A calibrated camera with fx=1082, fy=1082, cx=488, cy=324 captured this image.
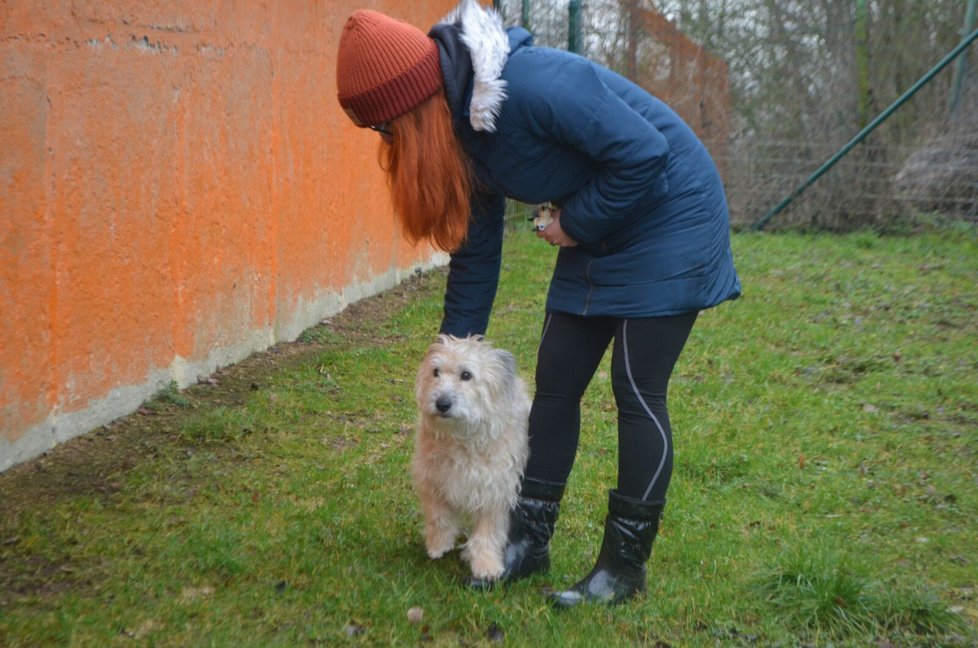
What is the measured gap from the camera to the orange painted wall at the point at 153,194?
436 centimetres

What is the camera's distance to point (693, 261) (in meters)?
3.26

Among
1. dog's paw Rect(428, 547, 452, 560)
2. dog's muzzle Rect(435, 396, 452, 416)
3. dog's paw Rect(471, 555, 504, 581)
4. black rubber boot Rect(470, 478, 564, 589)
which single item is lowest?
dog's paw Rect(428, 547, 452, 560)

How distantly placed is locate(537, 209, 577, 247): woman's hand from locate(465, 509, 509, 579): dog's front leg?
39.2 inches

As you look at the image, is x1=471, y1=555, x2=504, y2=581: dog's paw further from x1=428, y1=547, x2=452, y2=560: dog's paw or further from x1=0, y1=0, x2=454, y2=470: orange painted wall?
x1=0, y1=0, x2=454, y2=470: orange painted wall

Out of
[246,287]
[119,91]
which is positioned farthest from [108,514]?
[246,287]

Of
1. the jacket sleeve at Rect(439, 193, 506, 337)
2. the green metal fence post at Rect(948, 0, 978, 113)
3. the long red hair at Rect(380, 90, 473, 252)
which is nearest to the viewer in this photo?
the long red hair at Rect(380, 90, 473, 252)

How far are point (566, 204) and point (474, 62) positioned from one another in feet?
1.68

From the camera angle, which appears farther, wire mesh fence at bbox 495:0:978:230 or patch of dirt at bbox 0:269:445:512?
wire mesh fence at bbox 495:0:978:230

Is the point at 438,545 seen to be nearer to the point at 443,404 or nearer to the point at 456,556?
the point at 456,556

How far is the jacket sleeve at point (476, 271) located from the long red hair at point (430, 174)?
0.24 meters

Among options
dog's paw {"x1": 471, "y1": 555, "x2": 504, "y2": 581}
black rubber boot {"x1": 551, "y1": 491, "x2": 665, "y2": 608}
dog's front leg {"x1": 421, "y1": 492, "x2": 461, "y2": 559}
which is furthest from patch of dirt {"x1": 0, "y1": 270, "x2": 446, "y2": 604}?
black rubber boot {"x1": 551, "y1": 491, "x2": 665, "y2": 608}

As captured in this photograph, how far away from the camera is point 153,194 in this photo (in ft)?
17.2

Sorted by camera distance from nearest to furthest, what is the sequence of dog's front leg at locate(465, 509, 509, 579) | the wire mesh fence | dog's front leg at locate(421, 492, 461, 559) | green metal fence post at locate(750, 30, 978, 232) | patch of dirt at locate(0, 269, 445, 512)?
dog's front leg at locate(465, 509, 509, 579) < dog's front leg at locate(421, 492, 461, 559) < patch of dirt at locate(0, 269, 445, 512) < green metal fence post at locate(750, 30, 978, 232) < the wire mesh fence

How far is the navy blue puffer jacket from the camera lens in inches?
119
